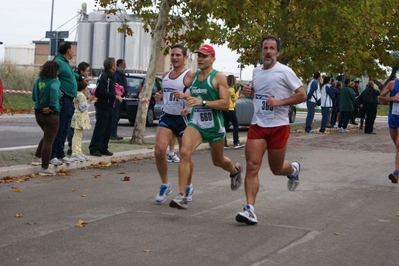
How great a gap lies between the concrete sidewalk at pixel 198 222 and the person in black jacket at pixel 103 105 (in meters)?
1.26

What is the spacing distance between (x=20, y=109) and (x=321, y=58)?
12.0 m

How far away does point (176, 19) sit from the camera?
20.5m

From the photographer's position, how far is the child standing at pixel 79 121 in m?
14.5

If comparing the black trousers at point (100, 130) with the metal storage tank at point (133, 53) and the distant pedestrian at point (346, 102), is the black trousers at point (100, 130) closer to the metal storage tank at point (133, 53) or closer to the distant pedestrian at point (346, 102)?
the distant pedestrian at point (346, 102)

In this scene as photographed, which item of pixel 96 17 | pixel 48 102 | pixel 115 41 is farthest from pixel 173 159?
pixel 96 17

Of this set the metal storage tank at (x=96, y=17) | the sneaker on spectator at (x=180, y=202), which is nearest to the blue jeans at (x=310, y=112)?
the sneaker on spectator at (x=180, y=202)

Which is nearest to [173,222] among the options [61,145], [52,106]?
[52,106]

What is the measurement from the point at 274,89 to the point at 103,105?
6.92 meters

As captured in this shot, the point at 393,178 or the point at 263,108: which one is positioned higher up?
the point at 263,108

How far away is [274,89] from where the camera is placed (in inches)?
362

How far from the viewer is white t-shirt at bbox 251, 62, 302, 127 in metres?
9.20

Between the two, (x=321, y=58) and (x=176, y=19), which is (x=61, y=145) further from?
(x=321, y=58)

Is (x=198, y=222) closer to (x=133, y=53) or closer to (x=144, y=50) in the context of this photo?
(x=144, y=50)

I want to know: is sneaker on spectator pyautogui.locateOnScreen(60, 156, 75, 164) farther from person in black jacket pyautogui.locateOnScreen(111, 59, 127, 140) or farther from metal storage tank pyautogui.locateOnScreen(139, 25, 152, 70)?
metal storage tank pyautogui.locateOnScreen(139, 25, 152, 70)
